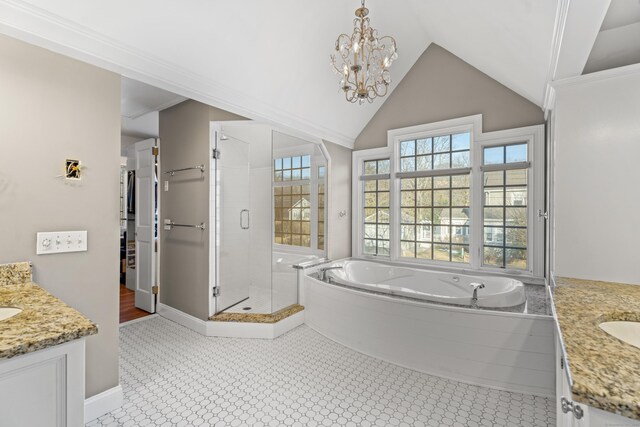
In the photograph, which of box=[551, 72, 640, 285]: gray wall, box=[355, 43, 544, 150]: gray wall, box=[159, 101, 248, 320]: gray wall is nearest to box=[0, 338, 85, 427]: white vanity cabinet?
box=[159, 101, 248, 320]: gray wall

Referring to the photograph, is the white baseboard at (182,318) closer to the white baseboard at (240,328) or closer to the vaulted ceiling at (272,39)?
the white baseboard at (240,328)

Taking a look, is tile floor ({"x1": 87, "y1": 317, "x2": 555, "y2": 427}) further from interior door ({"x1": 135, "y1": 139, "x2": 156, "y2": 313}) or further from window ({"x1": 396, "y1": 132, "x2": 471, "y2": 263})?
window ({"x1": 396, "y1": 132, "x2": 471, "y2": 263})

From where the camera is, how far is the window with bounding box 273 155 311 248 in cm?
390

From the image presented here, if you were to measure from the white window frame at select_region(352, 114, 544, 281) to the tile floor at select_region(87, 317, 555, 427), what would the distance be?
152 cm

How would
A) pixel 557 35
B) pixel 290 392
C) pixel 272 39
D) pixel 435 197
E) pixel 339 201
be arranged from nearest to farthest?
pixel 557 35 < pixel 290 392 < pixel 272 39 < pixel 435 197 < pixel 339 201

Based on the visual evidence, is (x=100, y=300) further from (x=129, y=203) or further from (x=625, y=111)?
(x=625, y=111)

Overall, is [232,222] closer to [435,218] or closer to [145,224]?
[145,224]

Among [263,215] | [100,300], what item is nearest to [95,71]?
[100,300]

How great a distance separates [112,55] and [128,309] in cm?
308

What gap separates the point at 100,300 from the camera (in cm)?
195

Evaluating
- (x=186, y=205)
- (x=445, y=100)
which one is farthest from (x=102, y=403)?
(x=445, y=100)

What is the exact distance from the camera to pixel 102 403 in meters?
1.92

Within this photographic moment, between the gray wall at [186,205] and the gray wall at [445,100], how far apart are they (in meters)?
1.96

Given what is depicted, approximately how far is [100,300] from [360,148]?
11.0 feet
